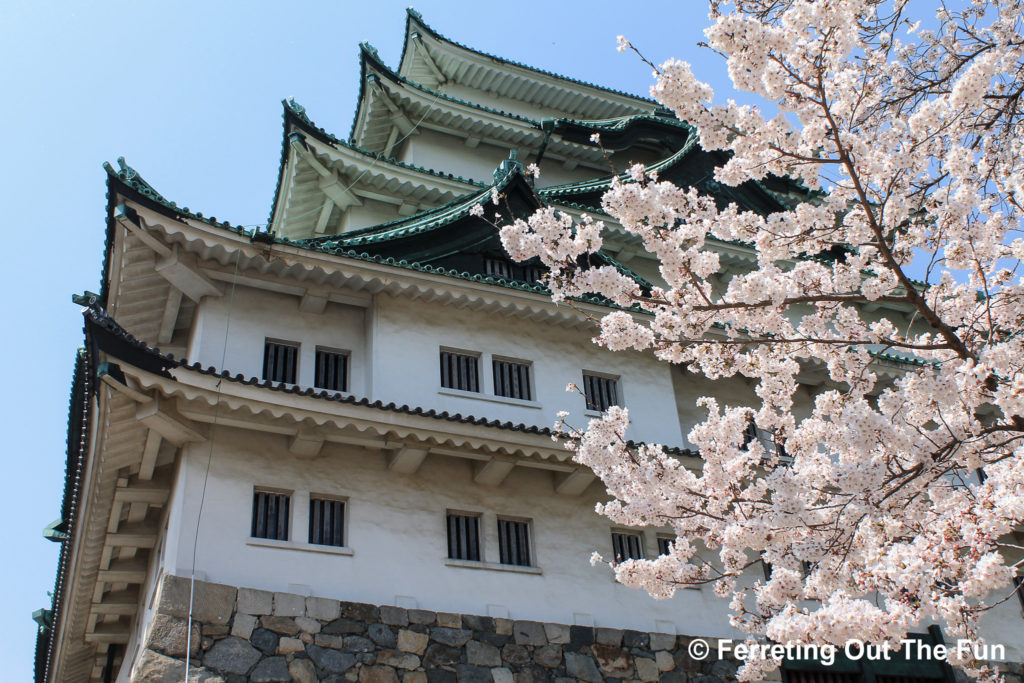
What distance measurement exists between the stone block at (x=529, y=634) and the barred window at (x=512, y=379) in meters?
3.72

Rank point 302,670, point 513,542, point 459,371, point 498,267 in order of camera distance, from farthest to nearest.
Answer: point 498,267 < point 459,371 < point 513,542 < point 302,670

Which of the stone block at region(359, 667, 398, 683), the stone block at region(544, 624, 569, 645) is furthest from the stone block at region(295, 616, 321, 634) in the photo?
the stone block at region(544, 624, 569, 645)

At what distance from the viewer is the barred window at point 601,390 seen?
48.2 feet

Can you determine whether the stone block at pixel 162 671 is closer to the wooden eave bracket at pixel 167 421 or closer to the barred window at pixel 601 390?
the wooden eave bracket at pixel 167 421

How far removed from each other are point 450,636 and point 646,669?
8.92 ft

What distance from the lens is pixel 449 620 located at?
36.8ft

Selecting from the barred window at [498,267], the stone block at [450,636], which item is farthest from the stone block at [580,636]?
the barred window at [498,267]

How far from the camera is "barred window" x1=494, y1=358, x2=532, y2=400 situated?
14.1 metres

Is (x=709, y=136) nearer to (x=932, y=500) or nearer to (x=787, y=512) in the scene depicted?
(x=787, y=512)

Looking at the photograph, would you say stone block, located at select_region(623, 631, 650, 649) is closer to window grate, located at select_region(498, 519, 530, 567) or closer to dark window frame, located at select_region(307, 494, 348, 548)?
window grate, located at select_region(498, 519, 530, 567)

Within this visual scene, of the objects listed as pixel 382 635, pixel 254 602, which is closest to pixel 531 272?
pixel 382 635

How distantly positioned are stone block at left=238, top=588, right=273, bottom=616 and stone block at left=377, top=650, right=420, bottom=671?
1401mm

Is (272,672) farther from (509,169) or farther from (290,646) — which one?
(509,169)

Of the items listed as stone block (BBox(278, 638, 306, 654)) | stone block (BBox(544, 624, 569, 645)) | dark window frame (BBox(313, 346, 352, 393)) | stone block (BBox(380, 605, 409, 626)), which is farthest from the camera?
dark window frame (BBox(313, 346, 352, 393))
